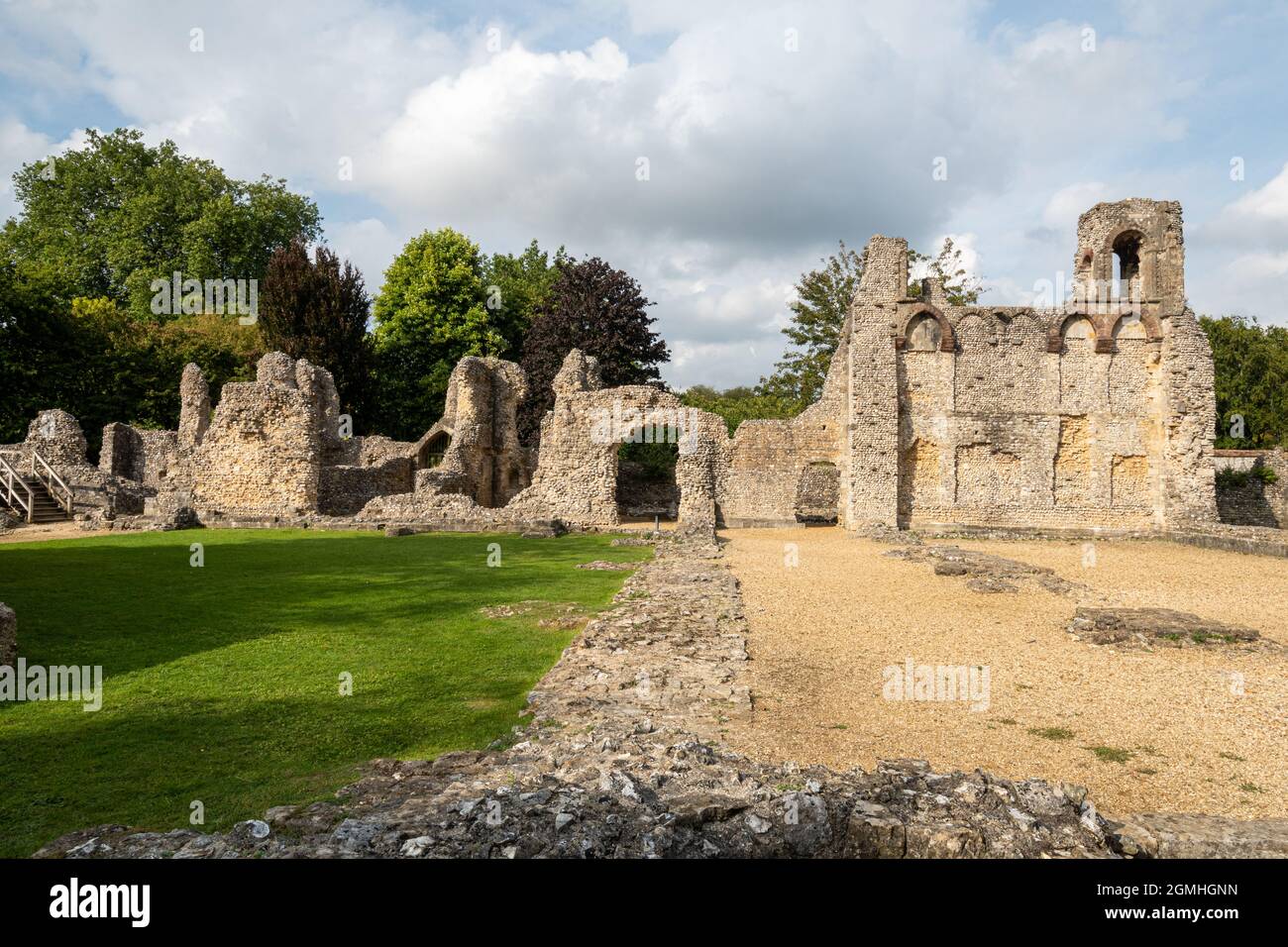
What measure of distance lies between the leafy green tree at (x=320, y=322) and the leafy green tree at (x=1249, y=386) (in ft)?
Answer: 146

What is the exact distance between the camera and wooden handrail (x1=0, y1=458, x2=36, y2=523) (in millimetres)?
22433

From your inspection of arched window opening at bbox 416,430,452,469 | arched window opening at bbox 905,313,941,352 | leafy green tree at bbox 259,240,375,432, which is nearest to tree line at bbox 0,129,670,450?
leafy green tree at bbox 259,240,375,432

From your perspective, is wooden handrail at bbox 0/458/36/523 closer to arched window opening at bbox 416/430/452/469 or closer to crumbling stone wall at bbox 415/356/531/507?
crumbling stone wall at bbox 415/356/531/507

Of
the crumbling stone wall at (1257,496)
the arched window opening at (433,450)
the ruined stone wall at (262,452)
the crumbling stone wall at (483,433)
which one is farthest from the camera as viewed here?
the arched window opening at (433,450)

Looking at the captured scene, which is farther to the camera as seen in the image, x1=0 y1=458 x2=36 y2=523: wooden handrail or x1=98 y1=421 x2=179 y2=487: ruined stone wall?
x1=98 y1=421 x2=179 y2=487: ruined stone wall

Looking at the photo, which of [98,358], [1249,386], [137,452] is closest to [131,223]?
[98,358]

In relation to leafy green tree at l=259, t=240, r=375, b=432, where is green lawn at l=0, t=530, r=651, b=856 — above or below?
below

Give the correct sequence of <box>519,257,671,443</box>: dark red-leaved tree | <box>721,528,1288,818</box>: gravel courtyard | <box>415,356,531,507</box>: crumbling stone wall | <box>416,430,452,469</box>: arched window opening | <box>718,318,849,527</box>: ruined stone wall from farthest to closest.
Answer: <box>519,257,671,443</box>: dark red-leaved tree < <box>416,430,452,469</box>: arched window opening < <box>415,356,531,507</box>: crumbling stone wall < <box>718,318,849,527</box>: ruined stone wall < <box>721,528,1288,818</box>: gravel courtyard

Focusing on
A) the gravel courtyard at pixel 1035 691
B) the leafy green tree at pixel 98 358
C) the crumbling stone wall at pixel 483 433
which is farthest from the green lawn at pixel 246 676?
the leafy green tree at pixel 98 358

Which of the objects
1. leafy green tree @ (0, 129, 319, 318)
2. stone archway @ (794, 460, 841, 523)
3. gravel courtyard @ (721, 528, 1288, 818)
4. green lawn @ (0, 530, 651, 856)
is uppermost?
leafy green tree @ (0, 129, 319, 318)

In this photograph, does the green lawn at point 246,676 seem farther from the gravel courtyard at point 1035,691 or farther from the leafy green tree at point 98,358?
the leafy green tree at point 98,358

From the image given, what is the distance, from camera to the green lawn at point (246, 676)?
3859 mm

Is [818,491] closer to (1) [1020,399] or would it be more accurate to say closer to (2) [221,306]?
(1) [1020,399]

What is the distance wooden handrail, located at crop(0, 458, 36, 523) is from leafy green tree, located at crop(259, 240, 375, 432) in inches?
550
